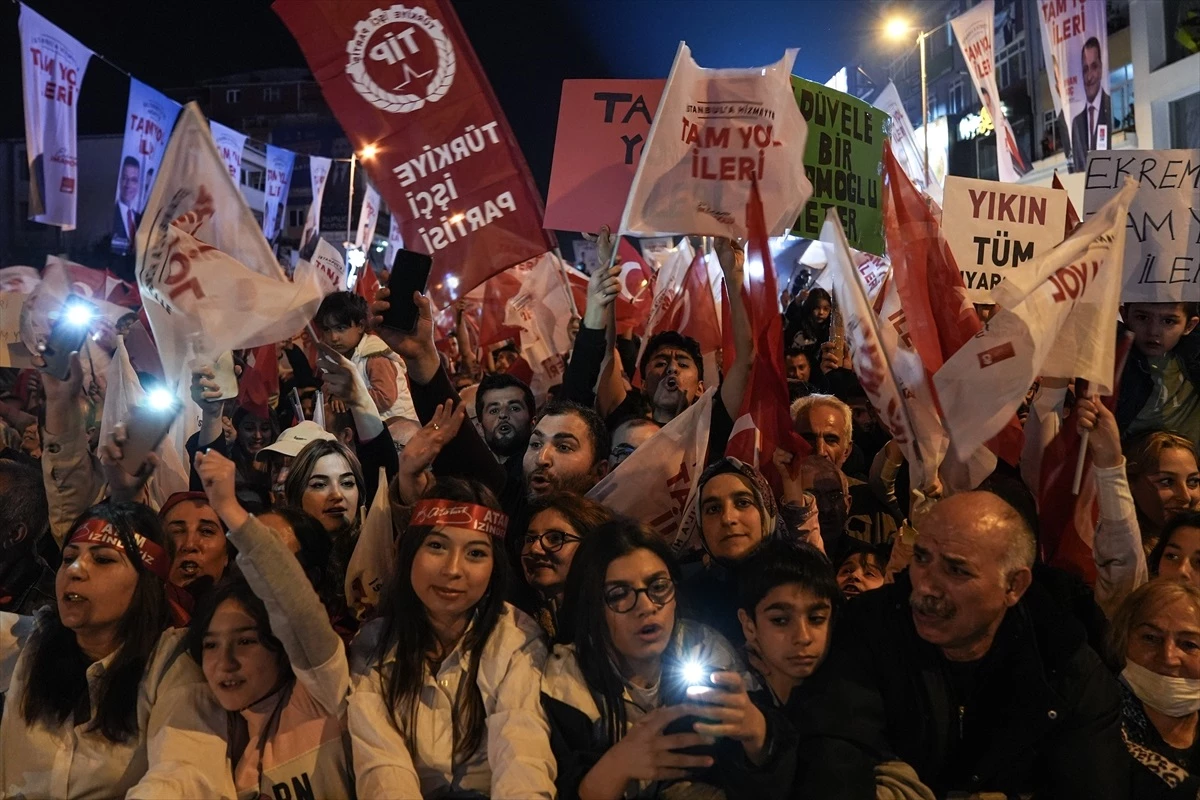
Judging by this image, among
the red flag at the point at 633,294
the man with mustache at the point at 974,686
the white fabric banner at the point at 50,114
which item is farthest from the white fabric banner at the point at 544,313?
the white fabric banner at the point at 50,114

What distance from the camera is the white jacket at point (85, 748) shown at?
10.9 feet

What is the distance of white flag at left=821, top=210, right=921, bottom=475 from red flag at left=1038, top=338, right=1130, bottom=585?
0.46m

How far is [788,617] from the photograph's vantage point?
10.7ft

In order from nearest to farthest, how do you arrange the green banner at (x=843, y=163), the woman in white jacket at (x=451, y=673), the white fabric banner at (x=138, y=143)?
the woman in white jacket at (x=451, y=673) → the green banner at (x=843, y=163) → the white fabric banner at (x=138, y=143)

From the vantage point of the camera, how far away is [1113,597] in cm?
383

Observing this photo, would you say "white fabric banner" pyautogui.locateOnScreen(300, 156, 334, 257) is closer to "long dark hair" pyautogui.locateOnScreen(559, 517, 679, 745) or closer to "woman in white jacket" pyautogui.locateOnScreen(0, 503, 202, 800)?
"woman in white jacket" pyautogui.locateOnScreen(0, 503, 202, 800)

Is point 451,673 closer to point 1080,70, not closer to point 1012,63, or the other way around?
point 1080,70

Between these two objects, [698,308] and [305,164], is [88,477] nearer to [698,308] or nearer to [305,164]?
[698,308]

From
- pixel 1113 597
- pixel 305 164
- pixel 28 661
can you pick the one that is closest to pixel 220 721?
pixel 28 661

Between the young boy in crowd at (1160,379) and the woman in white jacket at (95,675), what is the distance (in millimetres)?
4403

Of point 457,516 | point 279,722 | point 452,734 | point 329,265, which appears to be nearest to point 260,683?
point 279,722

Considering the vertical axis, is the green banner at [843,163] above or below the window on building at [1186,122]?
below

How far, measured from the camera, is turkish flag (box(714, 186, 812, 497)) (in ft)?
14.8

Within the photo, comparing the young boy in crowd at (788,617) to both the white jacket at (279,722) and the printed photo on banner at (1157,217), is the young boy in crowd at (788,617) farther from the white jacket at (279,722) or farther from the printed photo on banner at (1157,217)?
the printed photo on banner at (1157,217)
